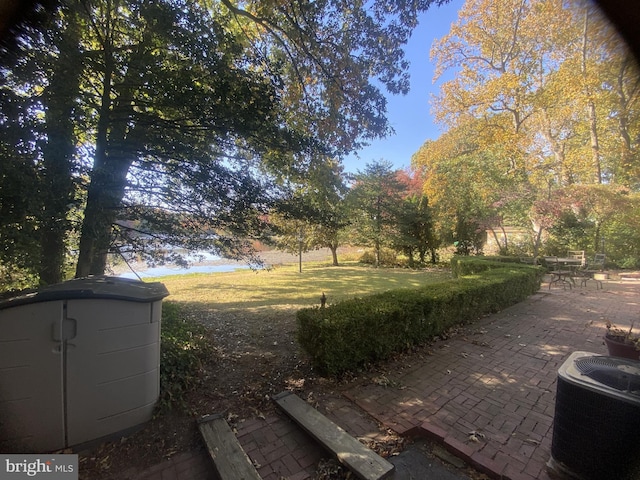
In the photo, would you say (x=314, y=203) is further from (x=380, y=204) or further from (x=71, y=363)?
(x=380, y=204)

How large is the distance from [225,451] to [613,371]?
283cm

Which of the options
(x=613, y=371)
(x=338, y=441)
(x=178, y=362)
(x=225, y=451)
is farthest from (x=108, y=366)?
(x=613, y=371)

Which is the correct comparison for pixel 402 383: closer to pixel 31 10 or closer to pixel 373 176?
pixel 31 10

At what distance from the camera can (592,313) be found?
6.11 m

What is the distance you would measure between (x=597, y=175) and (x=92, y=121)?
62.0 ft

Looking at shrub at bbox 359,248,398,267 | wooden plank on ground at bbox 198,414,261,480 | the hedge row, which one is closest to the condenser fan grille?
the hedge row

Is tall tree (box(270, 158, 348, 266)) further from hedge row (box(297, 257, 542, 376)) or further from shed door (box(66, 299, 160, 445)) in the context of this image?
shed door (box(66, 299, 160, 445))

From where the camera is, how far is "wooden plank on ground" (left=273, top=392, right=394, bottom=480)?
1872 mm

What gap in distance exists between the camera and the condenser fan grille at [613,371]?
5.69 feet

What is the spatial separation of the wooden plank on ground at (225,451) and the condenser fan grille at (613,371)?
2.42 meters

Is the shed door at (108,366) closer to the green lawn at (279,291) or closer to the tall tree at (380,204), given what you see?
the green lawn at (279,291)

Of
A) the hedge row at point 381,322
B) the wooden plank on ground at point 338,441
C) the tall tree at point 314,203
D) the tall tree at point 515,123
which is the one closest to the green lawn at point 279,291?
the tall tree at point 314,203

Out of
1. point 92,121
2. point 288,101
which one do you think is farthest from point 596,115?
point 92,121

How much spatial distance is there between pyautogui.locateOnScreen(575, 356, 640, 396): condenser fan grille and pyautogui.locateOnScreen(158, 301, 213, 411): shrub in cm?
340
